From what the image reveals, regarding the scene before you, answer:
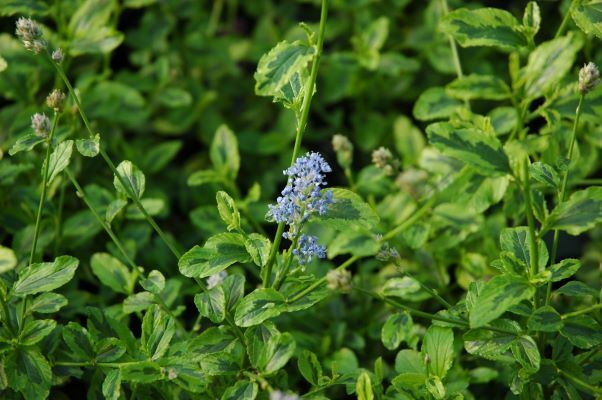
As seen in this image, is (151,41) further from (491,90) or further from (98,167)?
(491,90)

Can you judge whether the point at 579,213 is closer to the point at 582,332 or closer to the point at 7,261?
the point at 582,332

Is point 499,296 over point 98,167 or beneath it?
over

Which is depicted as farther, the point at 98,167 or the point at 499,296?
the point at 98,167

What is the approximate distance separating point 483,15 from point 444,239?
0.69 meters

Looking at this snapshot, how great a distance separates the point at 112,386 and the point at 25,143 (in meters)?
0.55

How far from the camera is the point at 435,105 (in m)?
2.03

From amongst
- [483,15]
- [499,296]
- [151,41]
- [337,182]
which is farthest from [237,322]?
[151,41]

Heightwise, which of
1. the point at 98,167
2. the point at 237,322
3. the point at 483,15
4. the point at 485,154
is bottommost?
the point at 98,167

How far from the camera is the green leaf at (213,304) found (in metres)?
1.43

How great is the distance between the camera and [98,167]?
92.9 inches

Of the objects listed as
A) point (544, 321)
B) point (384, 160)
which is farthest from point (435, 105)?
point (544, 321)

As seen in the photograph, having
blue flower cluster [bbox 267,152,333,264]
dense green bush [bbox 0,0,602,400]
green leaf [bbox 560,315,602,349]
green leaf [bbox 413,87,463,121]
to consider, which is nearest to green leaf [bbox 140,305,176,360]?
dense green bush [bbox 0,0,602,400]

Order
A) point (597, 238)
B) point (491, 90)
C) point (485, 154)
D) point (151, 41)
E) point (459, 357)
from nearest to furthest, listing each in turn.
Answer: point (485, 154) → point (491, 90) → point (459, 357) → point (597, 238) → point (151, 41)

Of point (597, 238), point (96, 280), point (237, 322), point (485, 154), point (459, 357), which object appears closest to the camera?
point (485, 154)
